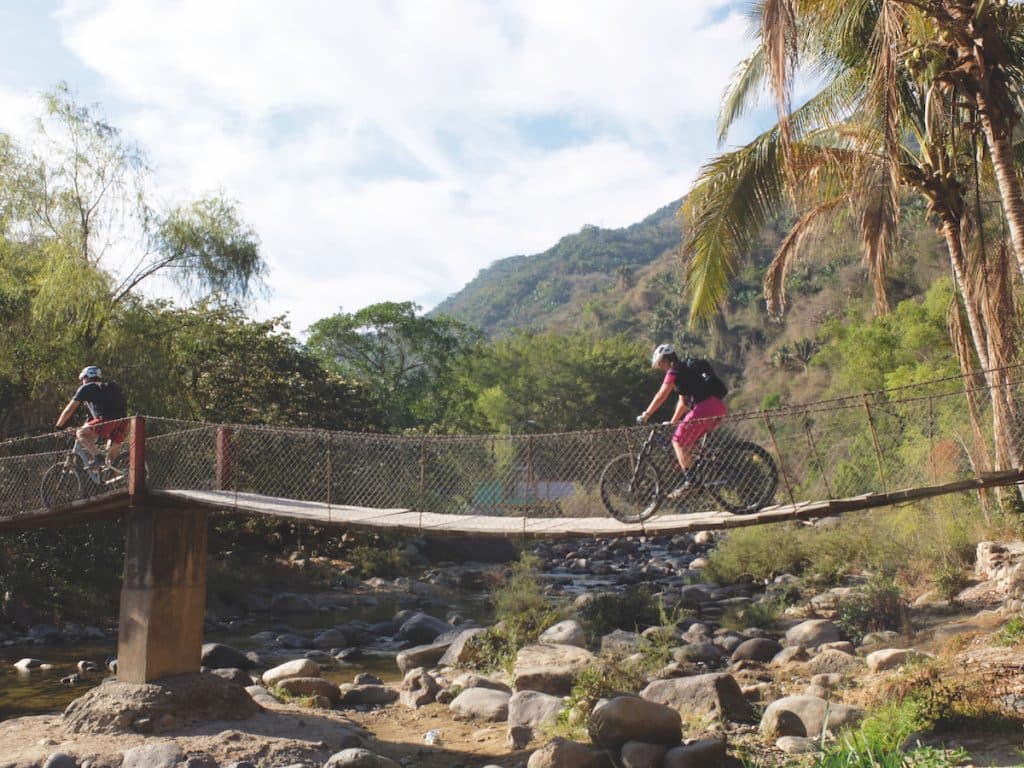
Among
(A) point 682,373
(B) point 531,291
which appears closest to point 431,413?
(A) point 682,373

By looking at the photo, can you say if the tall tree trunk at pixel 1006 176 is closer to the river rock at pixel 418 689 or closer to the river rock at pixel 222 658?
the river rock at pixel 418 689

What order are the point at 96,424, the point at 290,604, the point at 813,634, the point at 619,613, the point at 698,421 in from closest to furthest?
the point at 698,421
the point at 96,424
the point at 813,634
the point at 619,613
the point at 290,604

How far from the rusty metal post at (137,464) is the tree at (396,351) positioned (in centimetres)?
2947

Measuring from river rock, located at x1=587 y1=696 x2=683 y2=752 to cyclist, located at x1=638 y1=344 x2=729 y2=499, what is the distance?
1.58 metres

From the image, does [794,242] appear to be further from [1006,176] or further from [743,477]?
[743,477]

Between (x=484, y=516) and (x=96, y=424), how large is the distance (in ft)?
12.1

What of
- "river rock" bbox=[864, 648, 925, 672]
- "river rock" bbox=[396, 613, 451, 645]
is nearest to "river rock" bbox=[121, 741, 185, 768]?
"river rock" bbox=[864, 648, 925, 672]

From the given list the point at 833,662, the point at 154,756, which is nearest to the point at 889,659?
the point at 833,662

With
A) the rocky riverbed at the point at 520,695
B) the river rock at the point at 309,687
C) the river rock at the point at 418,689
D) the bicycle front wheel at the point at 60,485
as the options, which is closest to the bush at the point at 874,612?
the rocky riverbed at the point at 520,695

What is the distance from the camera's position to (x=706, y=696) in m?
7.75

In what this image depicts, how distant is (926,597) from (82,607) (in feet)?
39.3

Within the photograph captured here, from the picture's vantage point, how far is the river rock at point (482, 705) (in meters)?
8.44

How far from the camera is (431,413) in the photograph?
37375 mm

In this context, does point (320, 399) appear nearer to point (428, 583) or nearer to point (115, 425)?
point (428, 583)
